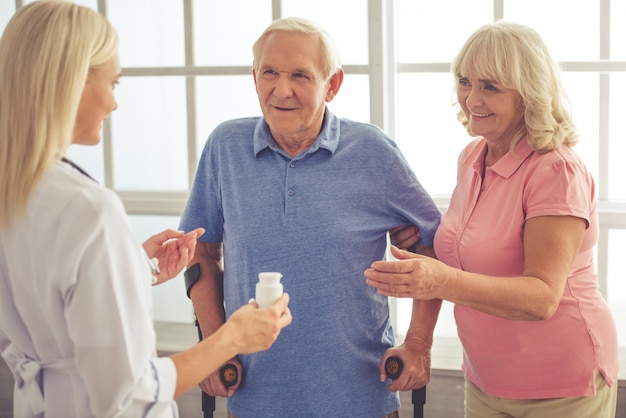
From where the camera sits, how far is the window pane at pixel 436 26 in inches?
119

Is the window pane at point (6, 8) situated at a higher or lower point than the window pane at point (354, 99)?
higher

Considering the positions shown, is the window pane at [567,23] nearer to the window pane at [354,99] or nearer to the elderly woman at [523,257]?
the window pane at [354,99]

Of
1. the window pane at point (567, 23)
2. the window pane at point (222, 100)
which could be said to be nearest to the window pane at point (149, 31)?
the window pane at point (222, 100)

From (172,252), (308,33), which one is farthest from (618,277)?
(172,252)

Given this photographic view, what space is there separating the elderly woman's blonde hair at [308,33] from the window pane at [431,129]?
1004 millimetres

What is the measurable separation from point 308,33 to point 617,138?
1.48m

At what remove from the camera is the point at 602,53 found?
2900 mm

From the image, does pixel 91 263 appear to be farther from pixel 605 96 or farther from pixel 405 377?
pixel 605 96

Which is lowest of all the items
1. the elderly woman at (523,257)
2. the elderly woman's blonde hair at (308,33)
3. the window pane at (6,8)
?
the elderly woman at (523,257)

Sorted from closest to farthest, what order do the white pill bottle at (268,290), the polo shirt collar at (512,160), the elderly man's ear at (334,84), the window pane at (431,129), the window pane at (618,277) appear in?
the white pill bottle at (268,290), the polo shirt collar at (512,160), the elderly man's ear at (334,84), the window pane at (618,277), the window pane at (431,129)

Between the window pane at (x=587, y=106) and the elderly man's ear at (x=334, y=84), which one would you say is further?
the window pane at (x=587, y=106)

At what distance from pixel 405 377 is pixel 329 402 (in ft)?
0.75

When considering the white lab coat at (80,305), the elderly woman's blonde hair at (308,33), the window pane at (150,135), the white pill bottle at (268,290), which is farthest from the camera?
the window pane at (150,135)

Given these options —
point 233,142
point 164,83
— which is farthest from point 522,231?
point 164,83
